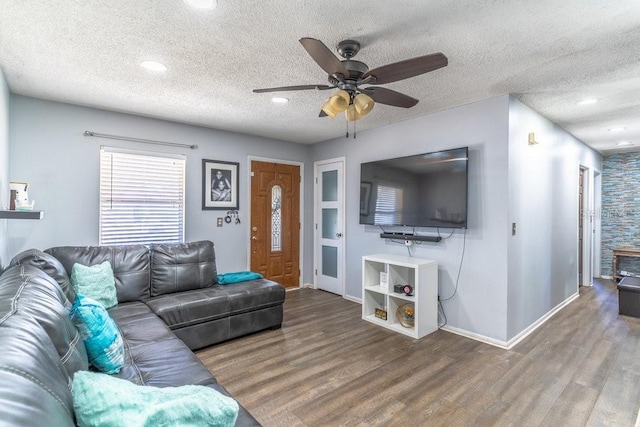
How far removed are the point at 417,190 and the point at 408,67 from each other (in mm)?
1963

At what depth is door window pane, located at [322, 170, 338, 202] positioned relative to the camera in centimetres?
509

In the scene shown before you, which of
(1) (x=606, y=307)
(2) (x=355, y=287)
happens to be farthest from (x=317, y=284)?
(1) (x=606, y=307)

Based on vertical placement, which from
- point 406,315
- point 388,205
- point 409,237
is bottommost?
point 406,315

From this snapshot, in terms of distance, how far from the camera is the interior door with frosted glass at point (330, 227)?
4984mm

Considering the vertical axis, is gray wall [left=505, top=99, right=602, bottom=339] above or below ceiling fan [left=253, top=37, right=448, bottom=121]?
below

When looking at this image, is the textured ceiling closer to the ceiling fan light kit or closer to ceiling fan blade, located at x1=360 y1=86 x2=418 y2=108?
the ceiling fan light kit

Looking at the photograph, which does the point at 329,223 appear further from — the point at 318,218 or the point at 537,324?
the point at 537,324

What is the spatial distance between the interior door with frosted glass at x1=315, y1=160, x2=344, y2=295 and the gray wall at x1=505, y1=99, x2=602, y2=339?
240 centimetres

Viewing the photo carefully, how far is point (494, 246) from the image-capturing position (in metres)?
3.16

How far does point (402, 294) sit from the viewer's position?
Result: 3549mm

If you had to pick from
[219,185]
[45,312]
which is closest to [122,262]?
[219,185]

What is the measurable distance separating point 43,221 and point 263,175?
8.81 feet

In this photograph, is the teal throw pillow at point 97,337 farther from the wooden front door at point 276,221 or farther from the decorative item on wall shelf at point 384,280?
the wooden front door at point 276,221

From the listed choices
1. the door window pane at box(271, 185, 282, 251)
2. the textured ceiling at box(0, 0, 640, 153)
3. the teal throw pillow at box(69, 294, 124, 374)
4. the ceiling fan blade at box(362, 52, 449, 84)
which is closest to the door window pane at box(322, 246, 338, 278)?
the door window pane at box(271, 185, 282, 251)
